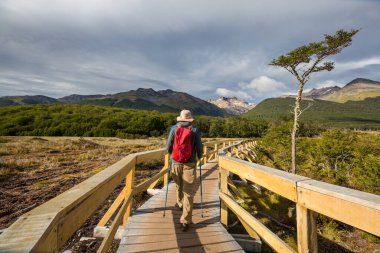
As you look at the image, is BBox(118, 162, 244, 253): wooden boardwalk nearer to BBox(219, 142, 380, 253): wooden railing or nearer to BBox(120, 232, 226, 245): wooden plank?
BBox(120, 232, 226, 245): wooden plank

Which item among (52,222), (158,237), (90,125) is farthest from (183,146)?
(90,125)

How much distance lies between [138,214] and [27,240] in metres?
3.56

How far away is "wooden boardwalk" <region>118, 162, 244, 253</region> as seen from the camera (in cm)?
317

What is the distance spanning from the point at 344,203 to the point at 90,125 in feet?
253

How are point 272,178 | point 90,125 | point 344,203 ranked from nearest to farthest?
point 344,203 → point 272,178 → point 90,125

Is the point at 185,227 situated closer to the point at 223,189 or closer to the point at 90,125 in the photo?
the point at 223,189

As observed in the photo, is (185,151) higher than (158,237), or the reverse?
(185,151)

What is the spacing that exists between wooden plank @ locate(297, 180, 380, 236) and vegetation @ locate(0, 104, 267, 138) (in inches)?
2152

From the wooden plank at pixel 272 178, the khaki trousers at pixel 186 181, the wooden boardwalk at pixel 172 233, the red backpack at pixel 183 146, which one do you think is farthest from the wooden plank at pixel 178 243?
the red backpack at pixel 183 146

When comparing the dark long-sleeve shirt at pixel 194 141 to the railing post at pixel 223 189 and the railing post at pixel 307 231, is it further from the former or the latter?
the railing post at pixel 307 231

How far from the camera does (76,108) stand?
93438 millimetres

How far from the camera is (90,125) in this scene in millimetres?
71625

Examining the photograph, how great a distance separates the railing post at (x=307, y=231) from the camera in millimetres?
1919

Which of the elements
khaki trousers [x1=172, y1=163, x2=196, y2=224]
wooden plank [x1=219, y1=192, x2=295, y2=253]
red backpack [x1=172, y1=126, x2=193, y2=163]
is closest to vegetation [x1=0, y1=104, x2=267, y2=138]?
khaki trousers [x1=172, y1=163, x2=196, y2=224]
